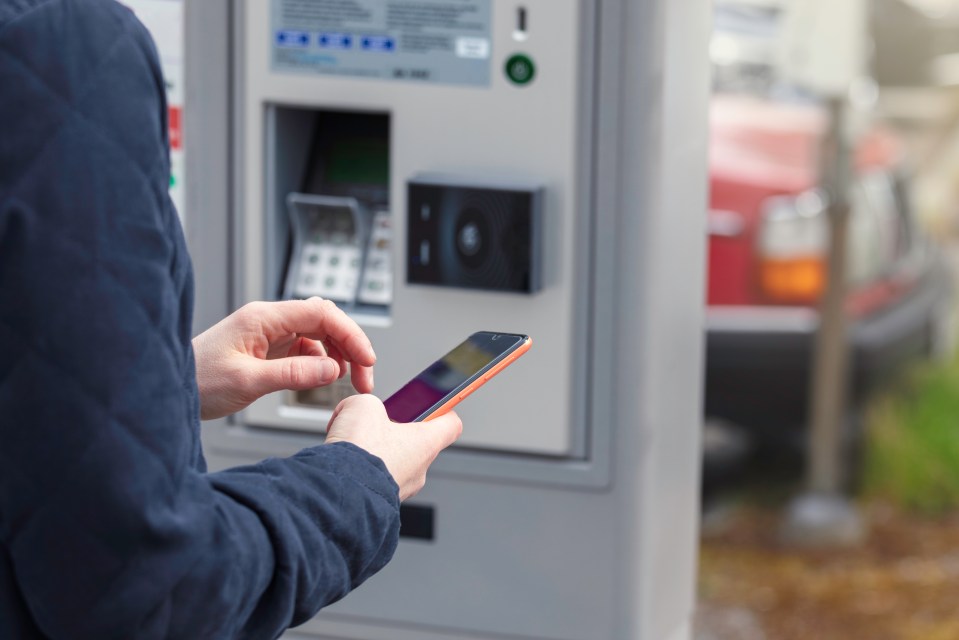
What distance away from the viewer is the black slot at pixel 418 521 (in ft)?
7.87

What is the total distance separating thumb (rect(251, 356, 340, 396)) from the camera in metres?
1.48

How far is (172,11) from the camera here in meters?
2.45

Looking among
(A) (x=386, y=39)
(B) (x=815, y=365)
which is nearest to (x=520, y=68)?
(A) (x=386, y=39)

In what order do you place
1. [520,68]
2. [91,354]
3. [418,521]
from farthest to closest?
[418,521]
[520,68]
[91,354]

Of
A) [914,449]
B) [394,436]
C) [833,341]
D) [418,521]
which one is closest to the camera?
[394,436]

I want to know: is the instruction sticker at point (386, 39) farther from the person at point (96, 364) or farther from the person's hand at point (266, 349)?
the person at point (96, 364)

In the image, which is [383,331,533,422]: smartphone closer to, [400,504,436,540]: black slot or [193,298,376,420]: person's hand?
[193,298,376,420]: person's hand

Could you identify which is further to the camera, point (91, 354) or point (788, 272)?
point (788, 272)

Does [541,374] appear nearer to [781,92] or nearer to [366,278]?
[366,278]

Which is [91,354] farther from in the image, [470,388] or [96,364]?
[470,388]

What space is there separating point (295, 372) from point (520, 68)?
0.85 m

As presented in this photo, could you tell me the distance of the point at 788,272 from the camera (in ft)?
15.4

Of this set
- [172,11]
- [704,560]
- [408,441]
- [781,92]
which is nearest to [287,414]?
[172,11]

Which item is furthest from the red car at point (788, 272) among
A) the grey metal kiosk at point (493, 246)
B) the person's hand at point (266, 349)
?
the person's hand at point (266, 349)
